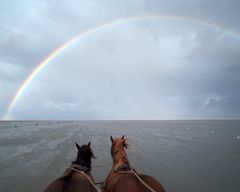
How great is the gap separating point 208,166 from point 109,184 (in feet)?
46.7

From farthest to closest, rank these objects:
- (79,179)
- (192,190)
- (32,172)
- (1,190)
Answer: (32,172) → (192,190) → (1,190) → (79,179)

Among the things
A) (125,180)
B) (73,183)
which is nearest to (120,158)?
(125,180)

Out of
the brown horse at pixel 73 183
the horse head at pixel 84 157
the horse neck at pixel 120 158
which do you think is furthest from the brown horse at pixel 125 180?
the horse head at pixel 84 157

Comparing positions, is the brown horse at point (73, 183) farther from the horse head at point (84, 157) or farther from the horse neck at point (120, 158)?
the horse neck at point (120, 158)

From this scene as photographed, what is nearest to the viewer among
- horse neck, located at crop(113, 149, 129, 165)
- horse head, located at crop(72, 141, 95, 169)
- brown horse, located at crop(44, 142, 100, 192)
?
brown horse, located at crop(44, 142, 100, 192)

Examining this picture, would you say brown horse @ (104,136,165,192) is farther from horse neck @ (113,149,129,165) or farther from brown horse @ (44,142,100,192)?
brown horse @ (44,142,100,192)

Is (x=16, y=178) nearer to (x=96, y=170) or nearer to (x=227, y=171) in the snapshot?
(x=96, y=170)

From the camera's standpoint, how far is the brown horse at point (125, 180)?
5036 millimetres

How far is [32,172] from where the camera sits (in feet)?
45.3

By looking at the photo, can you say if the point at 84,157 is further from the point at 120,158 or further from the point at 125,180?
the point at 125,180

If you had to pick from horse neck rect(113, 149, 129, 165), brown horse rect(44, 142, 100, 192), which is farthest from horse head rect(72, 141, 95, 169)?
horse neck rect(113, 149, 129, 165)

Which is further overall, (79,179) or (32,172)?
(32,172)

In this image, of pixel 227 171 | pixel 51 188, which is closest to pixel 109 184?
pixel 51 188

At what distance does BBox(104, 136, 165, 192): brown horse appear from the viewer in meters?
5.04
